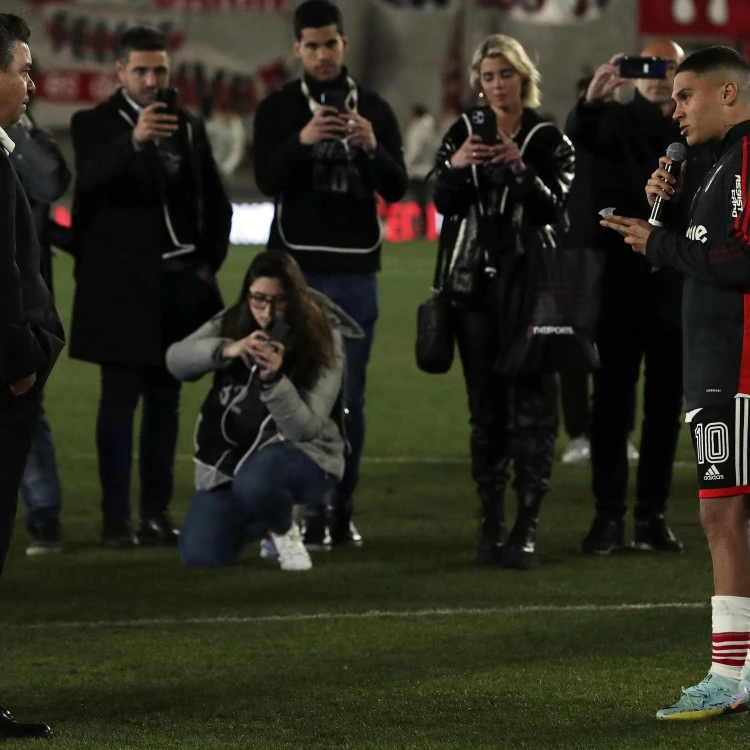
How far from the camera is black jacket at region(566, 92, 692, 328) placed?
26.1 ft

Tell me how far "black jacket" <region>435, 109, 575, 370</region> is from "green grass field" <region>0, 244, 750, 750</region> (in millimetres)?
1176

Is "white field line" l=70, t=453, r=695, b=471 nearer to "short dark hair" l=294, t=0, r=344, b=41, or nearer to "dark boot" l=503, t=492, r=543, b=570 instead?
"dark boot" l=503, t=492, r=543, b=570

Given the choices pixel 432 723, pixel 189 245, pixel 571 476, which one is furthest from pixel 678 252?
pixel 571 476

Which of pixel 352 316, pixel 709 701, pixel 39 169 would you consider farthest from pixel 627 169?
pixel 709 701

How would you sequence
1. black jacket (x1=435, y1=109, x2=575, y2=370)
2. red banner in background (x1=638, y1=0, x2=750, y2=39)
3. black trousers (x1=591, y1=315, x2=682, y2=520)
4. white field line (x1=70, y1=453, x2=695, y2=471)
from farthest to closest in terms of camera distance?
red banner in background (x1=638, y1=0, x2=750, y2=39) < white field line (x1=70, y1=453, x2=695, y2=471) < black trousers (x1=591, y1=315, x2=682, y2=520) < black jacket (x1=435, y1=109, x2=575, y2=370)

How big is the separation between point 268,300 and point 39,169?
1.13m

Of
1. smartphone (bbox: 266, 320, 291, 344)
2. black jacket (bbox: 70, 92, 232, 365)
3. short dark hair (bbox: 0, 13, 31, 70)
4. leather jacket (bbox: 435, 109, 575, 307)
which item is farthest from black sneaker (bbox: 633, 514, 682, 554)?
short dark hair (bbox: 0, 13, 31, 70)

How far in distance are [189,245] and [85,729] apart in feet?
11.9

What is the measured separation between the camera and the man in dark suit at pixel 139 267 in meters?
8.40

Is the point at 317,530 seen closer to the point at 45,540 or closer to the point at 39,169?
the point at 45,540

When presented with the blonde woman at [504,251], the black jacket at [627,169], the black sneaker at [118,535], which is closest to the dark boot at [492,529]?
the blonde woman at [504,251]

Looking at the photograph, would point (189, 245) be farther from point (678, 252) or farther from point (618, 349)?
point (678, 252)

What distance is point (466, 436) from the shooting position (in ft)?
39.2

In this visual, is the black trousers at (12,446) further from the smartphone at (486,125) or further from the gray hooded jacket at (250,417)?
the smartphone at (486,125)
